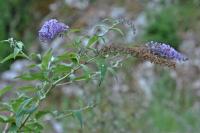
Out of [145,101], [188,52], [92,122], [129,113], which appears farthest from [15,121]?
[188,52]

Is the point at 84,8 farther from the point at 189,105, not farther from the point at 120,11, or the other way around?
the point at 189,105

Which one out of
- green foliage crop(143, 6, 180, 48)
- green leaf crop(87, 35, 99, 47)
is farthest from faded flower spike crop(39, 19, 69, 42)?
green foliage crop(143, 6, 180, 48)

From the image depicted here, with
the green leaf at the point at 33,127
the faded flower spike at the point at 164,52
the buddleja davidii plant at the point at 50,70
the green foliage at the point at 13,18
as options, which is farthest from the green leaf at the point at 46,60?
the green foliage at the point at 13,18

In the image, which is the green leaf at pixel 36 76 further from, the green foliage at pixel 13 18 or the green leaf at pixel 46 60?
the green foliage at pixel 13 18

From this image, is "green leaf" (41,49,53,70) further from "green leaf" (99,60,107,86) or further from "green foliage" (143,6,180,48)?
"green foliage" (143,6,180,48)

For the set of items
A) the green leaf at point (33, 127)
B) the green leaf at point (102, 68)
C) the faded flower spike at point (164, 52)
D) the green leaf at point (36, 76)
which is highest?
the faded flower spike at point (164, 52)

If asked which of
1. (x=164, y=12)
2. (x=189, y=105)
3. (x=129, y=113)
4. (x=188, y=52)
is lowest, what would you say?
(x=129, y=113)

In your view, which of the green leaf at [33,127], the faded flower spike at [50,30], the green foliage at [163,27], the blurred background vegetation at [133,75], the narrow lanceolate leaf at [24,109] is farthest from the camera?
the green foliage at [163,27]

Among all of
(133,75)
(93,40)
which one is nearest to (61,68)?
(93,40)
